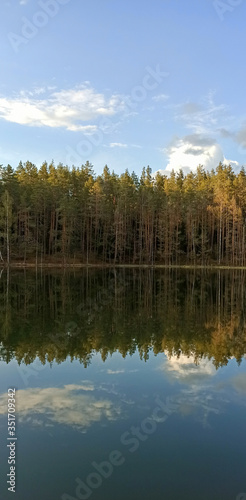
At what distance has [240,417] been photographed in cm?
853

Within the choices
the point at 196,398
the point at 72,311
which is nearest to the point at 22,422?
the point at 196,398

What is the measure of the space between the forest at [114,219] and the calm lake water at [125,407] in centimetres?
5107

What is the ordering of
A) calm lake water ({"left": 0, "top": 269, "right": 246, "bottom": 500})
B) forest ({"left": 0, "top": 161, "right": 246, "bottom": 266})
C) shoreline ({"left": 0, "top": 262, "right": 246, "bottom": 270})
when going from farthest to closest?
forest ({"left": 0, "top": 161, "right": 246, "bottom": 266})
shoreline ({"left": 0, "top": 262, "right": 246, "bottom": 270})
calm lake water ({"left": 0, "top": 269, "right": 246, "bottom": 500})

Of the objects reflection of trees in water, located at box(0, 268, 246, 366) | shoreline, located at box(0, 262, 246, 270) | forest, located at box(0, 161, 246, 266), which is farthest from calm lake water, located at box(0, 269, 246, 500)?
forest, located at box(0, 161, 246, 266)

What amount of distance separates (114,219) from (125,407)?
70.3 meters

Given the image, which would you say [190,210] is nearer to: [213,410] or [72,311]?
[72,311]

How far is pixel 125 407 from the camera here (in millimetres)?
8914

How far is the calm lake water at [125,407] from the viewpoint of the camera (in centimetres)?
609

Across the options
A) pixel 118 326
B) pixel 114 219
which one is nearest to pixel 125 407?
pixel 118 326

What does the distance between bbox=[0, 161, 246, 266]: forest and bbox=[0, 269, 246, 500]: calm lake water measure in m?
51.1

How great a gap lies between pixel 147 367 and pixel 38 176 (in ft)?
247

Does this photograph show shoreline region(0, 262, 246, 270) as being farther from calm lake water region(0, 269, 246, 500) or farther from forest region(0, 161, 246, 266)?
calm lake water region(0, 269, 246, 500)

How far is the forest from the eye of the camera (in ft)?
228

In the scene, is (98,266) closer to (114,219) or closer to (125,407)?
(114,219)
